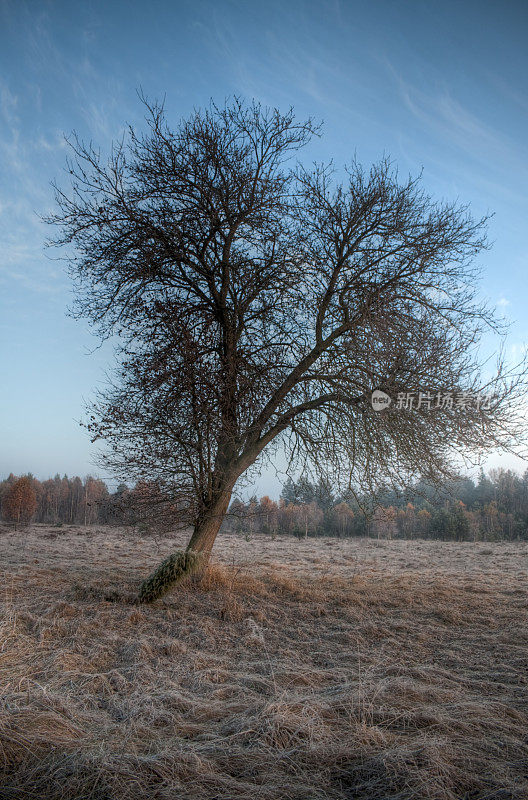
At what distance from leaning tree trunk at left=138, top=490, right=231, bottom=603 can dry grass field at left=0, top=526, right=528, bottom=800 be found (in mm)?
234

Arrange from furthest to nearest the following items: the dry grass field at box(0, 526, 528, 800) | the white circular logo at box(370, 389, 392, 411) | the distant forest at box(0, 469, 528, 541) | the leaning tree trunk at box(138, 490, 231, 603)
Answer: the distant forest at box(0, 469, 528, 541)
the white circular logo at box(370, 389, 392, 411)
the leaning tree trunk at box(138, 490, 231, 603)
the dry grass field at box(0, 526, 528, 800)

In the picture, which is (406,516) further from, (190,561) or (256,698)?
(256,698)

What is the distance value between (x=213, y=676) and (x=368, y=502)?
14.9ft

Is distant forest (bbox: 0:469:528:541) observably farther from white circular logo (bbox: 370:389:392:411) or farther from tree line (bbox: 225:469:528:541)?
white circular logo (bbox: 370:389:392:411)

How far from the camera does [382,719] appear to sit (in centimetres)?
282

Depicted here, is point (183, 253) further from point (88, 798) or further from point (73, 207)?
point (88, 798)

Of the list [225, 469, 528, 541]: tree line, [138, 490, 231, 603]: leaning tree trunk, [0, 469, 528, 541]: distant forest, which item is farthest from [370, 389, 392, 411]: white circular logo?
[225, 469, 528, 541]: tree line

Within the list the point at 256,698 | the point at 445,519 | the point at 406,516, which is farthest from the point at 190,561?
the point at 406,516

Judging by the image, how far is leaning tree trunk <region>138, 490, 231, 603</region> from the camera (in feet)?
21.0

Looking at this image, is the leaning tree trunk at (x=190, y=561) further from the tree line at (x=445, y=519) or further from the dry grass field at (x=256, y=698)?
the tree line at (x=445, y=519)

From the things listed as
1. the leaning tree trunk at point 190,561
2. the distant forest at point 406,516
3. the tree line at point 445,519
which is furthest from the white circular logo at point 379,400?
the tree line at point 445,519

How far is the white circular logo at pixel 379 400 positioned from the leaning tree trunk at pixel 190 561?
2.95m

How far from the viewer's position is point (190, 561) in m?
6.93

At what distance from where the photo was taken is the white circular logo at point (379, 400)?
6.50m
